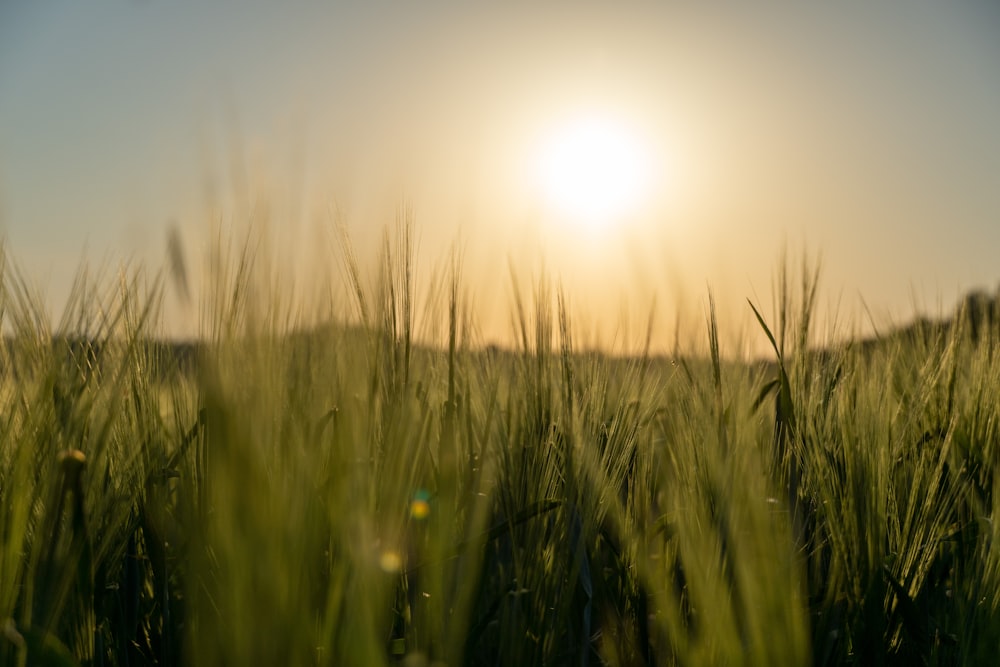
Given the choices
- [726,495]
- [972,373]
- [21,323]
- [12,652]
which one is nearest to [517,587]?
[726,495]

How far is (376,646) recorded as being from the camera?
0.67m

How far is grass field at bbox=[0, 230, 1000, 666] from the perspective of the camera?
2.26ft

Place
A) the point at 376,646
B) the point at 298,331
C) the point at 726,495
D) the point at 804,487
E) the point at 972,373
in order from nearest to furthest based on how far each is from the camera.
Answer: the point at 376,646
the point at 298,331
the point at 726,495
the point at 804,487
the point at 972,373

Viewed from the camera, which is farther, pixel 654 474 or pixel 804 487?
pixel 654 474

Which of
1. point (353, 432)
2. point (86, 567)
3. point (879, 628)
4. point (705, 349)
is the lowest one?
point (879, 628)

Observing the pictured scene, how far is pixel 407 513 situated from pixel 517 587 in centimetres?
17

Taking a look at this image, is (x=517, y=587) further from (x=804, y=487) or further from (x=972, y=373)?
(x=972, y=373)

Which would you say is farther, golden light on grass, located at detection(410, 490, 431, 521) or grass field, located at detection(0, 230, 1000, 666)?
golden light on grass, located at detection(410, 490, 431, 521)

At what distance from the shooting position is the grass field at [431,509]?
688mm

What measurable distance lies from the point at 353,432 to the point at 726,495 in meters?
0.49

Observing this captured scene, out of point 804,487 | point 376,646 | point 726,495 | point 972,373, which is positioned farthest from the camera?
point 972,373

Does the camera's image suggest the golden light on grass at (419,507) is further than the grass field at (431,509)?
Yes

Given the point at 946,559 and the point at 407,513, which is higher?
the point at 407,513

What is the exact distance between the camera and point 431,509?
0.97 metres
